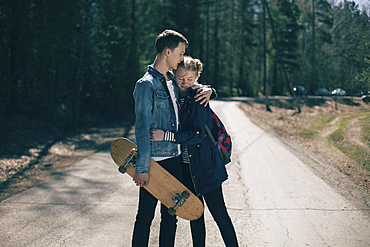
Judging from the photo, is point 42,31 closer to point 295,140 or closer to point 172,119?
point 295,140

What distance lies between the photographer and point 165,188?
262 cm

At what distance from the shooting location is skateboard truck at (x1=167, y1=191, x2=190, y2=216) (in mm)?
2586

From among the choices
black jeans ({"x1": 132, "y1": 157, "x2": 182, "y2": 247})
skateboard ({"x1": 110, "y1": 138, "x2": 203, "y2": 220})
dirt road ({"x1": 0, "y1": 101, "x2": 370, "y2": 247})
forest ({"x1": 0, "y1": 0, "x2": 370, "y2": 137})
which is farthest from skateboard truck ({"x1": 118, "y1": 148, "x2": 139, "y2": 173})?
forest ({"x1": 0, "y1": 0, "x2": 370, "y2": 137})

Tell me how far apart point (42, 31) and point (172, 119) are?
11.9 meters

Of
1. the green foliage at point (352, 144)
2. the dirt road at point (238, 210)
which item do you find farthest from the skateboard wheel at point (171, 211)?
the green foliage at point (352, 144)

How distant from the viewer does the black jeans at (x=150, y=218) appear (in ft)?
8.63

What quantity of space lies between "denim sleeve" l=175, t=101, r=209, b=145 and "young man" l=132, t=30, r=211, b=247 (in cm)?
11

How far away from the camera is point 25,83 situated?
12.5 m

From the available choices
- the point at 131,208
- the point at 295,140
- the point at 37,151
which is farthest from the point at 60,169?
the point at 295,140

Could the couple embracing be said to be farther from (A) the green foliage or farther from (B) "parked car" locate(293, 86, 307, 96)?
(B) "parked car" locate(293, 86, 307, 96)

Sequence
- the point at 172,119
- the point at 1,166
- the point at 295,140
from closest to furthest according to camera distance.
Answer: the point at 172,119 < the point at 1,166 < the point at 295,140

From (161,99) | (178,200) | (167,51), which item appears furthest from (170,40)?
(178,200)

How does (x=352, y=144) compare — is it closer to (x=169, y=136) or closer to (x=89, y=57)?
(x=169, y=136)

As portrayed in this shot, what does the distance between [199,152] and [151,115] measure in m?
0.52
